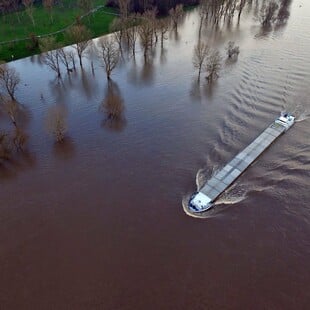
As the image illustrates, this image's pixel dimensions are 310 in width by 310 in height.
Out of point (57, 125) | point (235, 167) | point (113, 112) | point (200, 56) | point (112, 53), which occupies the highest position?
point (112, 53)

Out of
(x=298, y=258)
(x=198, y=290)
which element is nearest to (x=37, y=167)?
(x=198, y=290)

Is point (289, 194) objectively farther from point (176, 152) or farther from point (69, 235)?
point (69, 235)

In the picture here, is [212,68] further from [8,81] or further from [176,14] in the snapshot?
[8,81]

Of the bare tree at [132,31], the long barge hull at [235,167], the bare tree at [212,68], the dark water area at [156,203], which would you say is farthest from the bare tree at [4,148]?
the bare tree at [132,31]


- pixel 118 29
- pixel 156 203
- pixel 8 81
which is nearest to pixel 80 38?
pixel 118 29

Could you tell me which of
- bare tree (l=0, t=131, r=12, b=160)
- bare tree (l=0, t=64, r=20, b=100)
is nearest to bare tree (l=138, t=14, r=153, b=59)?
bare tree (l=0, t=64, r=20, b=100)

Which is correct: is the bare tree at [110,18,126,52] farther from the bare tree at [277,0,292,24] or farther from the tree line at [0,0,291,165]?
the bare tree at [277,0,292,24]
